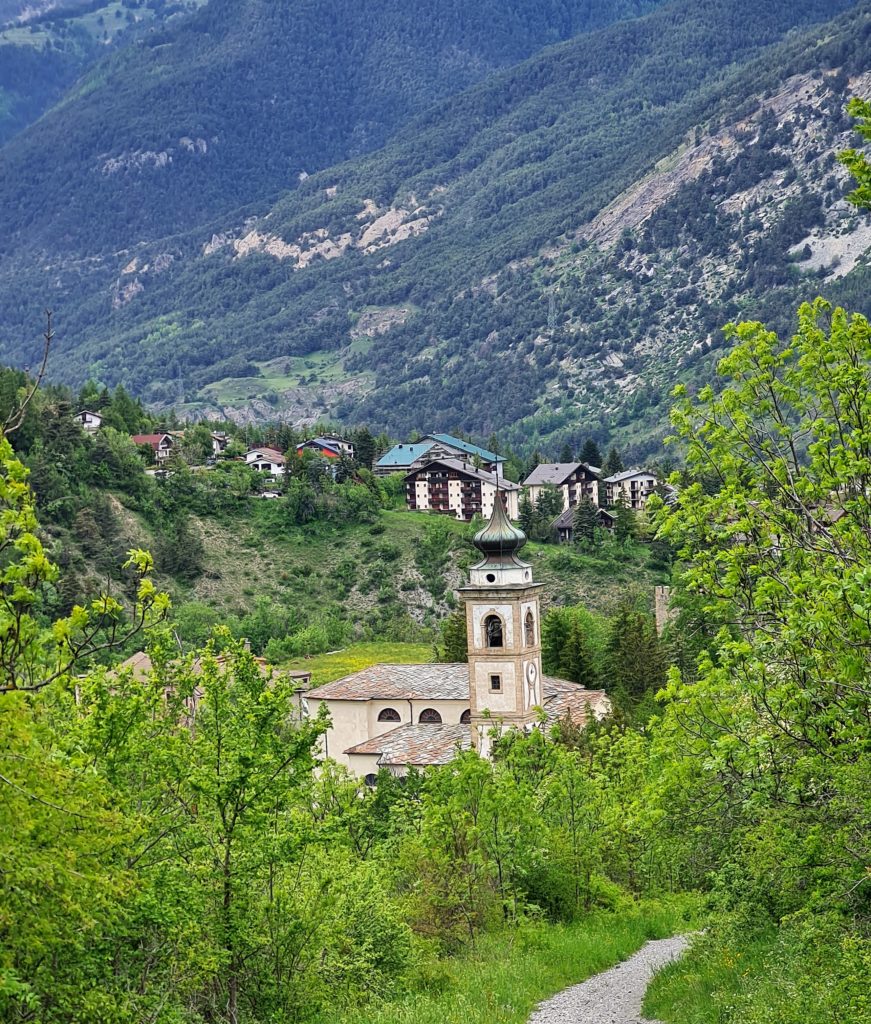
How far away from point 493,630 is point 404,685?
7960 mm

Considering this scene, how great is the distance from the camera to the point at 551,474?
611 ft

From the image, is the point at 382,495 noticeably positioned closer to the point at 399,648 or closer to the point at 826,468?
the point at 399,648

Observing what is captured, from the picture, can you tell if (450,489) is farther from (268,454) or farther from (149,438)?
(149,438)

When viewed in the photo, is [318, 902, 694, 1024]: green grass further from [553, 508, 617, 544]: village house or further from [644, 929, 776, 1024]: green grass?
[553, 508, 617, 544]: village house

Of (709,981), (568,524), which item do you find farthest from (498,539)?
(568,524)

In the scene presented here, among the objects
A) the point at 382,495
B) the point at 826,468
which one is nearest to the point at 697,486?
the point at 826,468

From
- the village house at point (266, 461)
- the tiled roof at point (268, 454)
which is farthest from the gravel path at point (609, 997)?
the tiled roof at point (268, 454)

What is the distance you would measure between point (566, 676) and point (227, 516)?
215ft

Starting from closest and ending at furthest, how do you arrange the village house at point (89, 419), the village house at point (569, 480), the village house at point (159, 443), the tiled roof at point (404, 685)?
the tiled roof at point (404, 685) < the village house at point (89, 419) < the village house at point (159, 443) < the village house at point (569, 480)

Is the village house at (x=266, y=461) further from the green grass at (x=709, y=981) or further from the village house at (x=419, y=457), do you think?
the green grass at (x=709, y=981)

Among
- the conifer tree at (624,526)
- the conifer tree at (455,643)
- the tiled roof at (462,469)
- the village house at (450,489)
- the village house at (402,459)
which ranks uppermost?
the village house at (402,459)

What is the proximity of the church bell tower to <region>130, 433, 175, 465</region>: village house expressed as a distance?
8671 cm

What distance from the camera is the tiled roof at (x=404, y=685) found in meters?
68.8

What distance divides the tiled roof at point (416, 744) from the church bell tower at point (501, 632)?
5.13 feet
